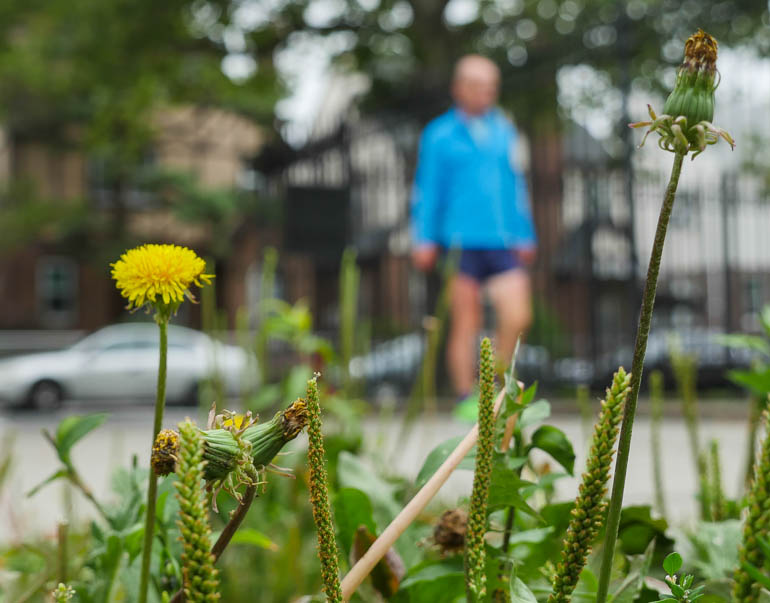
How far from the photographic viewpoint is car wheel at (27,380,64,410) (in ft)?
43.5

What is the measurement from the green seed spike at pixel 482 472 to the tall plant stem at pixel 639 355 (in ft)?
0.16

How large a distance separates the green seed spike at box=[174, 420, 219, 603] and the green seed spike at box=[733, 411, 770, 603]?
0.15 m

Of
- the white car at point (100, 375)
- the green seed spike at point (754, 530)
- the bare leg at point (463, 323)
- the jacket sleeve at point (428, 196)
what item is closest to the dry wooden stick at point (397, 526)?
the green seed spike at point (754, 530)

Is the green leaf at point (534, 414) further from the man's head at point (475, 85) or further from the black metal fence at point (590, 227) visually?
the black metal fence at point (590, 227)

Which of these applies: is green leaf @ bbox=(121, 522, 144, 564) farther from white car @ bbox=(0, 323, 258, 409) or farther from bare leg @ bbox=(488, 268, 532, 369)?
white car @ bbox=(0, 323, 258, 409)

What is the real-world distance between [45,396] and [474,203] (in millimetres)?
10948

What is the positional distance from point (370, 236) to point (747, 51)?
5592mm

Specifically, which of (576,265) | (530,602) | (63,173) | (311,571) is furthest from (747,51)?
(63,173)

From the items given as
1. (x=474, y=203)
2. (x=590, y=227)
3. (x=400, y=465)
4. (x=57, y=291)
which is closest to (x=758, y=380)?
(x=400, y=465)

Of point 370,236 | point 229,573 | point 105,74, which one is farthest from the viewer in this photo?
point 370,236

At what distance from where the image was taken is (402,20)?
11.7 meters

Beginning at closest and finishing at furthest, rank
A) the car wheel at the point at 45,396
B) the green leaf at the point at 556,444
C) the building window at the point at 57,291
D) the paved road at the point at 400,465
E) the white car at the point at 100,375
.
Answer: the green leaf at the point at 556,444, the paved road at the point at 400,465, the white car at the point at 100,375, the car wheel at the point at 45,396, the building window at the point at 57,291

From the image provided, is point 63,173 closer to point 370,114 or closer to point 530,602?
point 370,114

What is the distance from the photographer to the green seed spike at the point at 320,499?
10.6 inches
